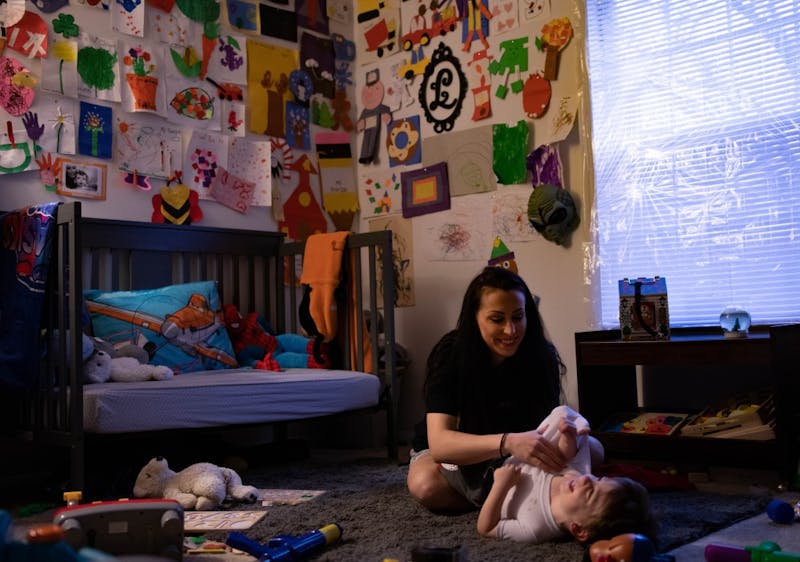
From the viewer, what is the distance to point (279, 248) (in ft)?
11.0

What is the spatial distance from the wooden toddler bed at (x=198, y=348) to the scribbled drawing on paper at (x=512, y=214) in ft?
1.62

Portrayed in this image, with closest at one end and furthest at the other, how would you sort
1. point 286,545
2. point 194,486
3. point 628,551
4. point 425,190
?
point 628,551 → point 286,545 → point 194,486 → point 425,190

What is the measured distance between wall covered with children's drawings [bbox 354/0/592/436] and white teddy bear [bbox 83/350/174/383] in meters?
1.28

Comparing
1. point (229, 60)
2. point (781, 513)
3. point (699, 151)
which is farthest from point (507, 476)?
point (229, 60)

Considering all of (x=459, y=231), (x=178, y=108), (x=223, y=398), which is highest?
(x=178, y=108)

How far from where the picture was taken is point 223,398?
2338mm

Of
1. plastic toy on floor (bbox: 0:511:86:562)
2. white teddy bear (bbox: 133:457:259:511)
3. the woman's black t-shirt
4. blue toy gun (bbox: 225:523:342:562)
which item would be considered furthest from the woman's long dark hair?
plastic toy on floor (bbox: 0:511:86:562)

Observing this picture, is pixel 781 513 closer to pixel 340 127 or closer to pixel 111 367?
pixel 111 367

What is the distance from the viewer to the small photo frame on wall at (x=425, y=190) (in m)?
3.33

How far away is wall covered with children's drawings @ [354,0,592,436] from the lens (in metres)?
2.93

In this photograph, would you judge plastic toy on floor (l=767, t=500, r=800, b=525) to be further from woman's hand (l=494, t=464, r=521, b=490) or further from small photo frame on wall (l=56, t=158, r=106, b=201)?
small photo frame on wall (l=56, t=158, r=106, b=201)

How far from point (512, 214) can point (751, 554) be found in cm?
193

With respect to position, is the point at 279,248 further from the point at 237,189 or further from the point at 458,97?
the point at 458,97

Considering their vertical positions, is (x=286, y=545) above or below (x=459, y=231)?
below
